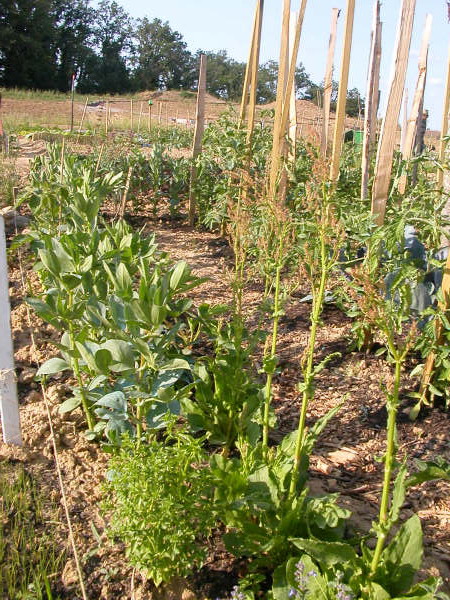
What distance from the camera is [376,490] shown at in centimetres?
253

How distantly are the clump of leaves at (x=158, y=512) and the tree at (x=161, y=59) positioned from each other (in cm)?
5464

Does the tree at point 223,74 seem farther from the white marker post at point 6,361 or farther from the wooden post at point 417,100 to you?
the white marker post at point 6,361

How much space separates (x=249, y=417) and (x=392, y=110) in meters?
1.96

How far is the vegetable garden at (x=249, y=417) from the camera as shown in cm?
178

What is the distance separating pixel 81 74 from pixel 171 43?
42.9 ft

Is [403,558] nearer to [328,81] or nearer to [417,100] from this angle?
[328,81]

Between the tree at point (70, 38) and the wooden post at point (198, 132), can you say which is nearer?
the wooden post at point (198, 132)

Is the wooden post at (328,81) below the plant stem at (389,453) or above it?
above

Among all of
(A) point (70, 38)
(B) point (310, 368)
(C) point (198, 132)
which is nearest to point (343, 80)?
(B) point (310, 368)

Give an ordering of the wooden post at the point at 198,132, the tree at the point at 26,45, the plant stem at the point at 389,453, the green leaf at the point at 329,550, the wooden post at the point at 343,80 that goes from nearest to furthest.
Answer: the plant stem at the point at 389,453, the green leaf at the point at 329,550, the wooden post at the point at 343,80, the wooden post at the point at 198,132, the tree at the point at 26,45

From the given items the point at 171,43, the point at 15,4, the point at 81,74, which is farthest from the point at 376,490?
the point at 171,43

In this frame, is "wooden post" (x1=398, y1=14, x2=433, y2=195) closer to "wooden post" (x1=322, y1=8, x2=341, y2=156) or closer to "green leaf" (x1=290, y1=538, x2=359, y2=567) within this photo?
"wooden post" (x1=322, y1=8, x2=341, y2=156)

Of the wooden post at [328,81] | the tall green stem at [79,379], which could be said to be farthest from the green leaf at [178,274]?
the wooden post at [328,81]

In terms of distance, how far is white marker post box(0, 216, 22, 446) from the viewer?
234 centimetres
